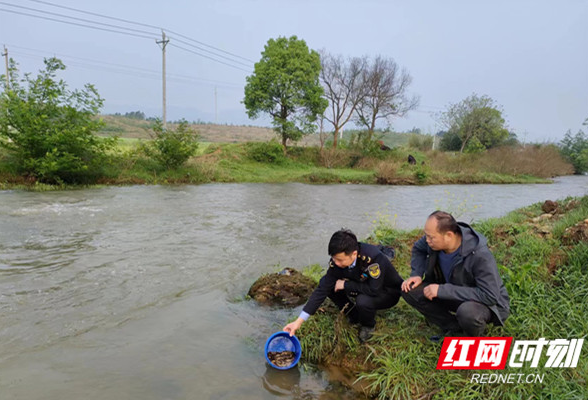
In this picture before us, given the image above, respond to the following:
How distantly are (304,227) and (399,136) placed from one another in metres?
53.8

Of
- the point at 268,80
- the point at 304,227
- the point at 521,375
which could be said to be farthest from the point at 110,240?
Answer: the point at 268,80

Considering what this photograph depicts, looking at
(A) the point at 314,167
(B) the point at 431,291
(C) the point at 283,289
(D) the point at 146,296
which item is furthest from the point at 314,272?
(A) the point at 314,167

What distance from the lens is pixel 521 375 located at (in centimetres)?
294

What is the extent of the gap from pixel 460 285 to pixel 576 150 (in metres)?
45.1

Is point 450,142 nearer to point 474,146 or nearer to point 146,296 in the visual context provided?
point 474,146

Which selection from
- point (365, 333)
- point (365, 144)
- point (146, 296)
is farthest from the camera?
point (365, 144)

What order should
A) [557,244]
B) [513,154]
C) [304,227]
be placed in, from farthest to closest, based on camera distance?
1. [513,154]
2. [304,227]
3. [557,244]

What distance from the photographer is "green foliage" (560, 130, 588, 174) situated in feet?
119

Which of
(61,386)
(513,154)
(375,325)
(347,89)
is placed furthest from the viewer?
(347,89)

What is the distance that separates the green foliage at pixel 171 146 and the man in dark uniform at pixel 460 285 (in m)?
17.1

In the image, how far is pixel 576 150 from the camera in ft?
128

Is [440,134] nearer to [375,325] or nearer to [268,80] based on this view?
[268,80]

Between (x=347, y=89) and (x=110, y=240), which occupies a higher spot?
(x=347, y=89)

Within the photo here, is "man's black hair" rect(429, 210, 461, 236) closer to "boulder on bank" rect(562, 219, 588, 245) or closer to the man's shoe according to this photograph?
the man's shoe
